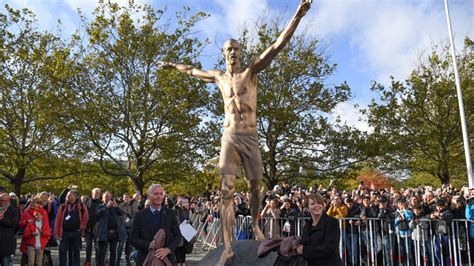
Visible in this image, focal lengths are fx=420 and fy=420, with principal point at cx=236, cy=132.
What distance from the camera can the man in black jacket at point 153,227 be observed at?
4.22 metres

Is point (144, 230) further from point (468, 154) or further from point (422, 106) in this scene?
point (422, 106)

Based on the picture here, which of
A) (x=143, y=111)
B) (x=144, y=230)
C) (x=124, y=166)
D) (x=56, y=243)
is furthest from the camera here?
(x=124, y=166)

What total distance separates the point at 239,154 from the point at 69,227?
521 centimetres

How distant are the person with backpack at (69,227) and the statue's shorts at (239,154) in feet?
16.0

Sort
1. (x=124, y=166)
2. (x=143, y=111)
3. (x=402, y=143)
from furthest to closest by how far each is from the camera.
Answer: (x=402, y=143) < (x=124, y=166) < (x=143, y=111)

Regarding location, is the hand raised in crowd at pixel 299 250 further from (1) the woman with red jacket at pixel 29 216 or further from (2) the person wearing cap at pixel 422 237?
(1) the woman with red jacket at pixel 29 216

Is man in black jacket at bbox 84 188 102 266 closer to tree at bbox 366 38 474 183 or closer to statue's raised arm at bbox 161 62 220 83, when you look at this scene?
statue's raised arm at bbox 161 62 220 83

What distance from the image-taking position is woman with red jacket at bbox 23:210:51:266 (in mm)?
8633

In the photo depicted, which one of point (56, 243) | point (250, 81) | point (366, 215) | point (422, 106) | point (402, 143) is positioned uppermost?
point (422, 106)

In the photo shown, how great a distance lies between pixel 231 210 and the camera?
5.78m

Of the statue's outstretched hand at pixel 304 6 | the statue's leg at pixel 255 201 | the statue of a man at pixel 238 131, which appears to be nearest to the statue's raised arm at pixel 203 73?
the statue of a man at pixel 238 131

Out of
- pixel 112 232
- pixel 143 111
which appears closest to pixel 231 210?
pixel 112 232

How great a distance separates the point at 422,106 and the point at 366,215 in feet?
61.8

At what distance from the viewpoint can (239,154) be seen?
5.90 m
